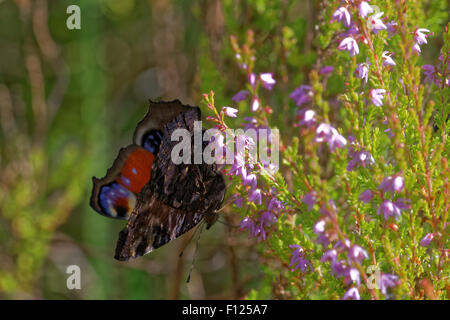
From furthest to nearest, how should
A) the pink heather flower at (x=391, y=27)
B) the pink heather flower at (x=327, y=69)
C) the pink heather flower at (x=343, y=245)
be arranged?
the pink heather flower at (x=327, y=69)
the pink heather flower at (x=391, y=27)
the pink heather flower at (x=343, y=245)

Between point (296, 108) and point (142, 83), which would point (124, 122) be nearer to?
point (142, 83)

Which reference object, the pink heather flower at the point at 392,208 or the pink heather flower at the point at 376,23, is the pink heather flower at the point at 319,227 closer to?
the pink heather flower at the point at 392,208

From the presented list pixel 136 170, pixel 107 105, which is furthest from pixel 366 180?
pixel 107 105

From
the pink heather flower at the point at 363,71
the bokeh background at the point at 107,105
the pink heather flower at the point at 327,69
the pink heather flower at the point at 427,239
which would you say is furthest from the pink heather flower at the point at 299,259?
the bokeh background at the point at 107,105

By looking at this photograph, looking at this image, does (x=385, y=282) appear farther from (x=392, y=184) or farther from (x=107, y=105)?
(x=107, y=105)

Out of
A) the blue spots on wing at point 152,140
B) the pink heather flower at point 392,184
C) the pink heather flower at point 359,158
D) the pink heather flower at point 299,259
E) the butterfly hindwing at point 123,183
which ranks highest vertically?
the blue spots on wing at point 152,140

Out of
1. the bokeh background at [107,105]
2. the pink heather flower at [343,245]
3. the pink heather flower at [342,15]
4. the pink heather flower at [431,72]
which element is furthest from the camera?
the bokeh background at [107,105]
